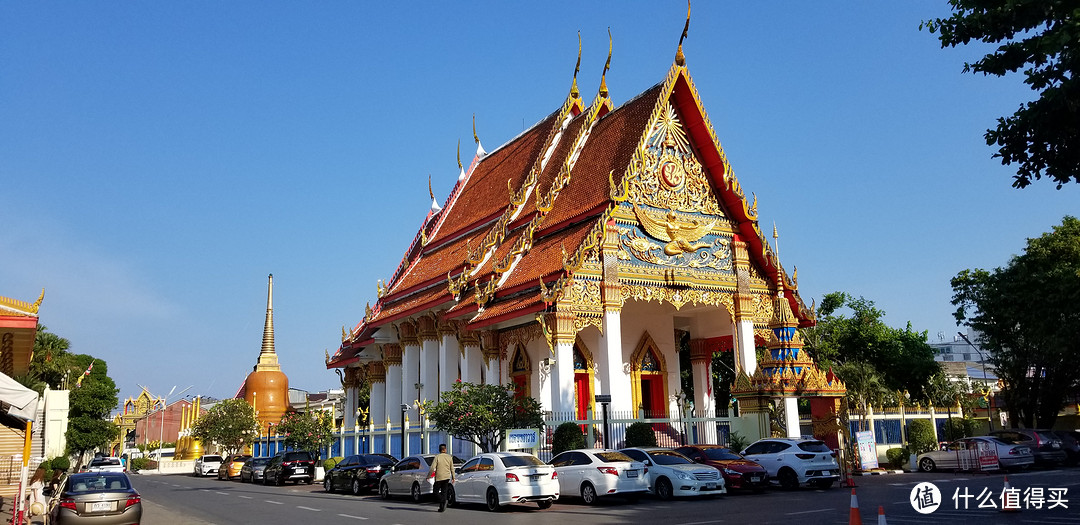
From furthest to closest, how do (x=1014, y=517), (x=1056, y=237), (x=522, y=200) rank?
(x=1056, y=237), (x=522, y=200), (x=1014, y=517)

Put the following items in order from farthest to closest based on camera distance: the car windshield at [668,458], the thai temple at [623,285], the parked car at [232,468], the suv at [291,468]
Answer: the parked car at [232,468], the suv at [291,468], the thai temple at [623,285], the car windshield at [668,458]

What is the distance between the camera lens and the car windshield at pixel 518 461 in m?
16.7

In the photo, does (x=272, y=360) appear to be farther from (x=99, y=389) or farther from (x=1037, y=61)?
(x=1037, y=61)

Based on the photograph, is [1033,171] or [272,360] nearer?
[1033,171]

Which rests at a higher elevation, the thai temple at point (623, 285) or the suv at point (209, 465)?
the thai temple at point (623, 285)

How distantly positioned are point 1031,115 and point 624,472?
30.7ft

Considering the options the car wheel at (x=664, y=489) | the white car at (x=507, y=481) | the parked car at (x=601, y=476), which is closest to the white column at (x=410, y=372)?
the white car at (x=507, y=481)

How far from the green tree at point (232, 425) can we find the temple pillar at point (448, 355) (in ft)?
75.6

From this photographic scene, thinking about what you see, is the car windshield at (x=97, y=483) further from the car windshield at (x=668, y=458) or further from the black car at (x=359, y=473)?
the car windshield at (x=668, y=458)

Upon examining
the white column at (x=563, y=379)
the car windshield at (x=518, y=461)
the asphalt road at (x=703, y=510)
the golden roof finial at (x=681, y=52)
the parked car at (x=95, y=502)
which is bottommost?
the asphalt road at (x=703, y=510)

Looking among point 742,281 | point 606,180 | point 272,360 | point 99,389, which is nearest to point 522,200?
point 606,180

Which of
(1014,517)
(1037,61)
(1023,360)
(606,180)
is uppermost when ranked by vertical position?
(606,180)

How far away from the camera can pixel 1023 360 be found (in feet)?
118

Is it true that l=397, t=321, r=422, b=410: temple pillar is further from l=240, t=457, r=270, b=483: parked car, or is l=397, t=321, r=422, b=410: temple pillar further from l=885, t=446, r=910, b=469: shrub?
l=885, t=446, r=910, b=469: shrub
